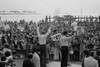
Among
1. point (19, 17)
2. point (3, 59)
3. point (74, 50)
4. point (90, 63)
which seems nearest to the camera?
point (90, 63)

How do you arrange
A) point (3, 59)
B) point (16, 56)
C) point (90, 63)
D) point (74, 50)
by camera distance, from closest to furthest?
point (90, 63) < point (3, 59) < point (74, 50) < point (16, 56)

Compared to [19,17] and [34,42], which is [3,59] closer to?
[34,42]

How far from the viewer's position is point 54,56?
38.4 feet

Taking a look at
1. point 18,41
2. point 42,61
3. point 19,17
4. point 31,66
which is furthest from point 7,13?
point 31,66

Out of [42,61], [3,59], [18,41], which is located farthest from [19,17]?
[3,59]

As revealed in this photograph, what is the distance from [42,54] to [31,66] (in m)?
2.85

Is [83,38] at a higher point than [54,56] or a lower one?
higher

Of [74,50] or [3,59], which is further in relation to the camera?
[74,50]

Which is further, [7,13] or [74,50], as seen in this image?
[7,13]

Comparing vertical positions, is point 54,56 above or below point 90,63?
below

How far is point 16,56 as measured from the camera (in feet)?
40.8

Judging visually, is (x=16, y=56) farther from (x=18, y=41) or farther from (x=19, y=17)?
(x=19, y=17)

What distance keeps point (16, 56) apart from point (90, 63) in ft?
23.1

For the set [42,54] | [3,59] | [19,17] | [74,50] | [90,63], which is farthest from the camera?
[19,17]
